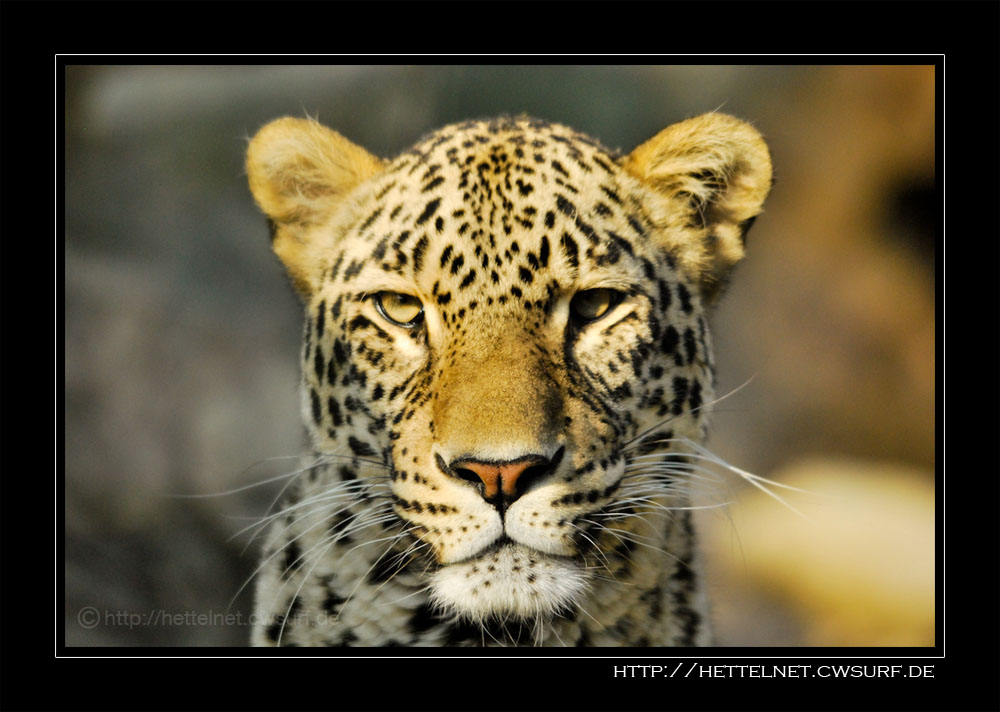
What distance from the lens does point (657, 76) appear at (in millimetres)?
4312

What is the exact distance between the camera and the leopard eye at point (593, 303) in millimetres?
3473

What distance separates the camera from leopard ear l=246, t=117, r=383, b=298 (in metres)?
3.81

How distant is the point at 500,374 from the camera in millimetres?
3189

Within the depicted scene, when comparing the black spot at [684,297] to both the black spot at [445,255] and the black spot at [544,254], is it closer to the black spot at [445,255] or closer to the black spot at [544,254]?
the black spot at [544,254]

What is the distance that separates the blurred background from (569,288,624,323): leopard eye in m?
0.64

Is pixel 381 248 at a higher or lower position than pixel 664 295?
higher

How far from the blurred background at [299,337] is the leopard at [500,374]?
32cm

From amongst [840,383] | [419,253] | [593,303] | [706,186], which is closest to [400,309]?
[419,253]

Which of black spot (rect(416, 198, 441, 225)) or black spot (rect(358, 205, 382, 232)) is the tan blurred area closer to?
black spot (rect(416, 198, 441, 225))

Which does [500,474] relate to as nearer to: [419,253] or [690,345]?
[419,253]

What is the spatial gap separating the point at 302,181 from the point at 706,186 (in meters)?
1.56
